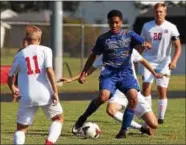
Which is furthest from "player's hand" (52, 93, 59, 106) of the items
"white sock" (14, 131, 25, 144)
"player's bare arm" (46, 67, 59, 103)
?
"white sock" (14, 131, 25, 144)

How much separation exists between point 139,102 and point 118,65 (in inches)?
31.0

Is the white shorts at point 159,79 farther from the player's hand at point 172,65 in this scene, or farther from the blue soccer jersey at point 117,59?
the blue soccer jersey at point 117,59

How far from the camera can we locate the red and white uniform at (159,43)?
14.1 m

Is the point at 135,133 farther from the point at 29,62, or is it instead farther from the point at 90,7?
the point at 90,7

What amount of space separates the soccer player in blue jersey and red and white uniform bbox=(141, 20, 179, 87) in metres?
2.25

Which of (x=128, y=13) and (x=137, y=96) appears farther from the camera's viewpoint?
(x=128, y=13)

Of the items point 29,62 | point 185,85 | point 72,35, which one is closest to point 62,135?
point 29,62

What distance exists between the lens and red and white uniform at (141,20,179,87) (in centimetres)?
1415

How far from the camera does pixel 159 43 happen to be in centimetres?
1423

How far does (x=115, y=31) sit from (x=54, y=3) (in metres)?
17.5

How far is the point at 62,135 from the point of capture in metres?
12.4

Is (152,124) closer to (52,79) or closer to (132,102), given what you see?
(132,102)

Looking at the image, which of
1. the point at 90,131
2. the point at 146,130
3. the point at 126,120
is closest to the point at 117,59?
the point at 126,120

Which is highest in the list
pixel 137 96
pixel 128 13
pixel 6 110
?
pixel 137 96
